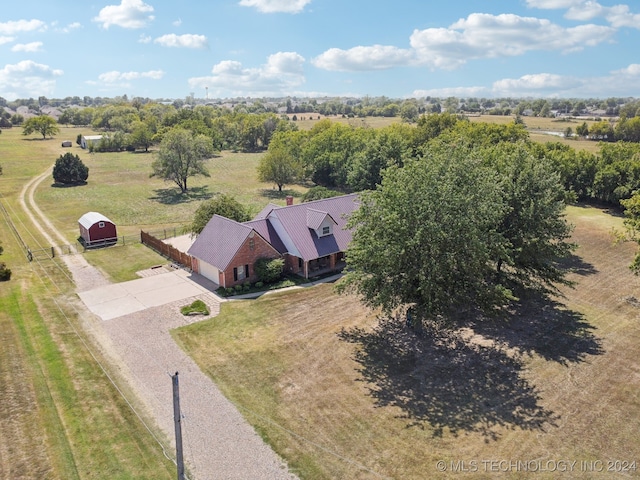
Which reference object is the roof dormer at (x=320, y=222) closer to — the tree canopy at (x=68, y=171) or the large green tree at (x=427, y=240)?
the large green tree at (x=427, y=240)

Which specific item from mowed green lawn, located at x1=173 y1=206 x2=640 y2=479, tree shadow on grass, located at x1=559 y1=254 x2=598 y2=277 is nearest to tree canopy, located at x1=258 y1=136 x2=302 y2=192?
mowed green lawn, located at x1=173 y1=206 x2=640 y2=479

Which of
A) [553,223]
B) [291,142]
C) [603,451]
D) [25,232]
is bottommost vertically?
[603,451]

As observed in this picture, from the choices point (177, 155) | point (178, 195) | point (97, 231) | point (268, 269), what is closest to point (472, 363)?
point (268, 269)

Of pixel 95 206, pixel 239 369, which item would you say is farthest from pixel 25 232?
pixel 239 369

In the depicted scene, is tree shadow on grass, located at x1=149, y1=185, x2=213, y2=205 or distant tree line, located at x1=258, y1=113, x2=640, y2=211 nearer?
distant tree line, located at x1=258, y1=113, x2=640, y2=211

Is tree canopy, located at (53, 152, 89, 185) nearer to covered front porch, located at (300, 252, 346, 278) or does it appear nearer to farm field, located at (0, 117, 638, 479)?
farm field, located at (0, 117, 638, 479)

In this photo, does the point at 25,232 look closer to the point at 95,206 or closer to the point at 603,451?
the point at 95,206

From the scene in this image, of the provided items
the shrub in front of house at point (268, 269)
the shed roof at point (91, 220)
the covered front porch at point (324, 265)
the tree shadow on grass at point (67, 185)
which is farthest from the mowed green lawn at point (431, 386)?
the tree shadow on grass at point (67, 185)
